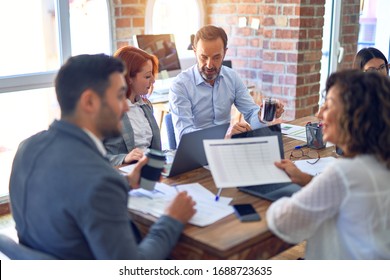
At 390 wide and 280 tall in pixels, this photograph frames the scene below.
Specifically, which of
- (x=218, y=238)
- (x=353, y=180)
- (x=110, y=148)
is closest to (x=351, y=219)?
(x=353, y=180)

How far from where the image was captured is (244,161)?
70.4 inches

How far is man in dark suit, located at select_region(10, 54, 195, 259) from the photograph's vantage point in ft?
4.27

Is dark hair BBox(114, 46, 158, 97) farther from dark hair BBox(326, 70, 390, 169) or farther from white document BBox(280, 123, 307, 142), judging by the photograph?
dark hair BBox(326, 70, 390, 169)

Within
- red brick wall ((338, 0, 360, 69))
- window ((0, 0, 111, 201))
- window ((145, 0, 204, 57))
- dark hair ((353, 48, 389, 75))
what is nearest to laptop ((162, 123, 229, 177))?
dark hair ((353, 48, 389, 75))

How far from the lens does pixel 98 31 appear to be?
3.99 meters

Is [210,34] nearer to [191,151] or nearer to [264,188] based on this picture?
[191,151]

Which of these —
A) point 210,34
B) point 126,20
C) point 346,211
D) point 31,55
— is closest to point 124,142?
point 210,34

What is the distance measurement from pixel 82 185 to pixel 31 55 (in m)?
2.57

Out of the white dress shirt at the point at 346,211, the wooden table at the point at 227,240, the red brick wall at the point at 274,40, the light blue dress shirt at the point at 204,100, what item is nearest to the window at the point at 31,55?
the red brick wall at the point at 274,40

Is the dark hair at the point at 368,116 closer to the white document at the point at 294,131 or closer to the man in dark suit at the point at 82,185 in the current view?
the man in dark suit at the point at 82,185

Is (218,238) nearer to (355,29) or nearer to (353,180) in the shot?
(353,180)

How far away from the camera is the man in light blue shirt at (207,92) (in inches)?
112

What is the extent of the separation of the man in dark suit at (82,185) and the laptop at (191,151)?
1.39 ft
